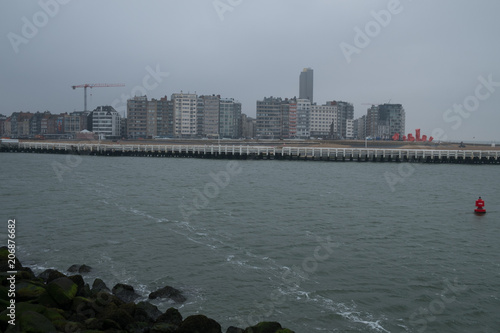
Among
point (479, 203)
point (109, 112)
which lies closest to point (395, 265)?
point (479, 203)

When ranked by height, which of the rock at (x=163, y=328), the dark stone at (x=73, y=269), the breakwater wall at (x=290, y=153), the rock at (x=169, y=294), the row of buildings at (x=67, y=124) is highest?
the row of buildings at (x=67, y=124)

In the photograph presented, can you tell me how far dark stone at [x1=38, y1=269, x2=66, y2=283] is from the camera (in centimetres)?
1306

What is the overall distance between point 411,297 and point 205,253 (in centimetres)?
747

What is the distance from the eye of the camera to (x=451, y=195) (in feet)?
116

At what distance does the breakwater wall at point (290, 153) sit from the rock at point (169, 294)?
58.0 metres

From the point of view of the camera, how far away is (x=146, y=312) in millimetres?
10977

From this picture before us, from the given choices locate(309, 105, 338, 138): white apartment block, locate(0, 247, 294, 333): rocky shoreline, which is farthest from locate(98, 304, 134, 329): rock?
locate(309, 105, 338, 138): white apartment block

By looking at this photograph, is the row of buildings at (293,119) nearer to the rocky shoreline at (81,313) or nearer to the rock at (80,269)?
the rock at (80,269)

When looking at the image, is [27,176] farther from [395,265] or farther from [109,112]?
[109,112]

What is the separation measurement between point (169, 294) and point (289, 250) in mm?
6077

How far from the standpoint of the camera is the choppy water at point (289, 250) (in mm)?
12523

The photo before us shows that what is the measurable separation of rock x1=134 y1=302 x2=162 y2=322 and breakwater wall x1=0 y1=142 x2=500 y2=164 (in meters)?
59.7

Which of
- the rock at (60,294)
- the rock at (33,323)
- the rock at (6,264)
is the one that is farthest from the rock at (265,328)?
the rock at (6,264)

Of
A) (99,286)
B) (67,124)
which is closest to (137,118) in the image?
(67,124)
